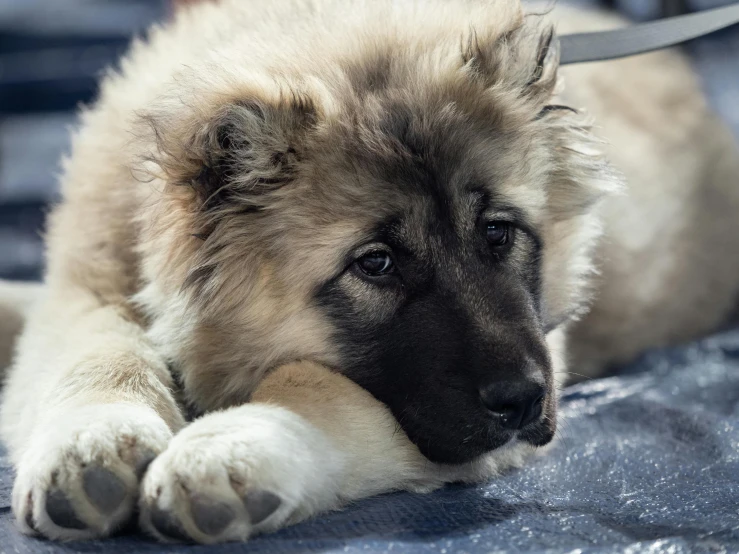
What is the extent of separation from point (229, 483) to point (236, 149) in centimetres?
88

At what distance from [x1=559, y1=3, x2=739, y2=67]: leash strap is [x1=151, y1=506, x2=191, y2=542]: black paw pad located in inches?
74.2

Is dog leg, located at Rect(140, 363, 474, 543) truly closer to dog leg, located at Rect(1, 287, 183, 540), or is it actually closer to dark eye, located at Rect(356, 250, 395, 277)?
dog leg, located at Rect(1, 287, 183, 540)

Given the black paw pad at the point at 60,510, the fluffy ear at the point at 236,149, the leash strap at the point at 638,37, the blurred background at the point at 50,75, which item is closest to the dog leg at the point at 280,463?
the black paw pad at the point at 60,510

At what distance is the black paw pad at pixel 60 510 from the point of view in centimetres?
165

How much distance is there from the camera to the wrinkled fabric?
1.65 metres

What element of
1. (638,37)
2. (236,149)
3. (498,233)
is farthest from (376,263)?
(638,37)

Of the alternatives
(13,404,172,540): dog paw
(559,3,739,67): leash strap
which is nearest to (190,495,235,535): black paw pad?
(13,404,172,540): dog paw

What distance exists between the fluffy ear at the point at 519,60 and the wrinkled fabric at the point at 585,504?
3.23 ft

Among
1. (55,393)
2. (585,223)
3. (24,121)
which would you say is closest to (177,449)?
(55,393)

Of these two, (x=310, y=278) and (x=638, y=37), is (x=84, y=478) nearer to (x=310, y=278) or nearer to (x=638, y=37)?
(x=310, y=278)

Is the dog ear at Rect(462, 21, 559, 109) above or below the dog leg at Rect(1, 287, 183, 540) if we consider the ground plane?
above

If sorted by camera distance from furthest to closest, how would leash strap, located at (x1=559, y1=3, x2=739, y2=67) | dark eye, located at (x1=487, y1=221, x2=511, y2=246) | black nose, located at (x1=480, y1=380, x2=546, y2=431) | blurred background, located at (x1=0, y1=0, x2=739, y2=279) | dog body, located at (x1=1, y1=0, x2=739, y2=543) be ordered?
blurred background, located at (x1=0, y1=0, x2=739, y2=279) → leash strap, located at (x1=559, y1=3, x2=739, y2=67) → dark eye, located at (x1=487, y1=221, x2=511, y2=246) → black nose, located at (x1=480, y1=380, x2=546, y2=431) → dog body, located at (x1=1, y1=0, x2=739, y2=543)

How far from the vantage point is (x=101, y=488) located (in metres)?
1.66

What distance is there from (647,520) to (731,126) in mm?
3038
